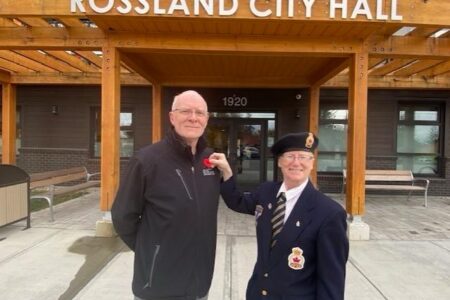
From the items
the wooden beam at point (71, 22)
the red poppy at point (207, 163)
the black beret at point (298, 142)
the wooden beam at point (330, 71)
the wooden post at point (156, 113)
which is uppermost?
the wooden beam at point (71, 22)

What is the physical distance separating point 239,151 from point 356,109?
201 inches

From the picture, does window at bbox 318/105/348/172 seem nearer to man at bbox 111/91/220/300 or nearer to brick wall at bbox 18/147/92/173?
brick wall at bbox 18/147/92/173

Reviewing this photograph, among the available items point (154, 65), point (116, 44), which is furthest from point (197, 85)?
point (116, 44)

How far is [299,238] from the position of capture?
172 centimetres

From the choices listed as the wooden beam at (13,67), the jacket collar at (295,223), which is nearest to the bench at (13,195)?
the wooden beam at (13,67)

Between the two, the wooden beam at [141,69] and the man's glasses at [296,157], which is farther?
the wooden beam at [141,69]

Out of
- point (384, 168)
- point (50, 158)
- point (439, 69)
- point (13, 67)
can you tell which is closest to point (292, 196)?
point (439, 69)

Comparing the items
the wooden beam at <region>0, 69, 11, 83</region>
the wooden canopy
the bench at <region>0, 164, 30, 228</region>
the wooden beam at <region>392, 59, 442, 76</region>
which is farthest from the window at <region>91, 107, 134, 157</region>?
the wooden beam at <region>392, 59, 442, 76</region>

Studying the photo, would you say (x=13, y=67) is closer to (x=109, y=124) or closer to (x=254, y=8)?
(x=109, y=124)

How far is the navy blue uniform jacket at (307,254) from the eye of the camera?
5.48 ft

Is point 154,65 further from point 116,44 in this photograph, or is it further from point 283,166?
point 283,166

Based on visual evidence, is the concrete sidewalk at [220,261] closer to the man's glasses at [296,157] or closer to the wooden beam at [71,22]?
the man's glasses at [296,157]

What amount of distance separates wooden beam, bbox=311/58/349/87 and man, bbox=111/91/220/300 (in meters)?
5.12

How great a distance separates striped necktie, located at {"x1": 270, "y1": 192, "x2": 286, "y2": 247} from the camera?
1.81 meters
